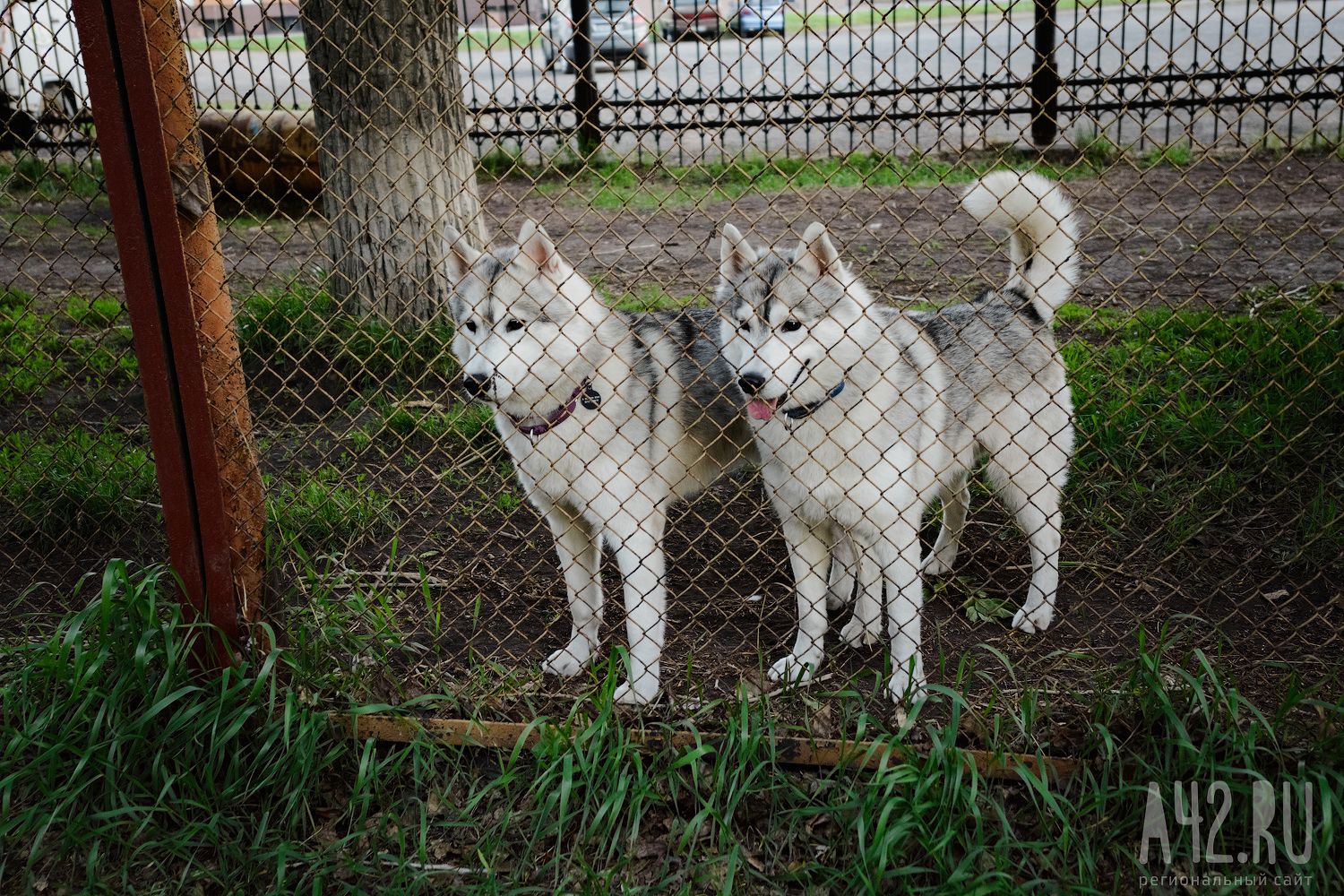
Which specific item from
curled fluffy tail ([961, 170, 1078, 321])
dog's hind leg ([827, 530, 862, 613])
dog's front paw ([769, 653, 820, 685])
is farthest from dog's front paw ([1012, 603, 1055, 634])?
curled fluffy tail ([961, 170, 1078, 321])

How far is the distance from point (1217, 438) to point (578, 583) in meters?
2.41

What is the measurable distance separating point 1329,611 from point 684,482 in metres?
1.97

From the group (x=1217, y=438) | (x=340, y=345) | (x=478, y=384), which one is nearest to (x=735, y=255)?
(x=478, y=384)

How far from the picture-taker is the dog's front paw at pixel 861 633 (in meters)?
3.31

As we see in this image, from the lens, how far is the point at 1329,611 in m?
3.11

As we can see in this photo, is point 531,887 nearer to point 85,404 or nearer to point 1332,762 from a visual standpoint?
point 1332,762

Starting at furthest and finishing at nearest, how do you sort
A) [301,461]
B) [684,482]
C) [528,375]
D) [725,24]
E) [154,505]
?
[301,461] < [154,505] < [684,482] < [528,375] < [725,24]

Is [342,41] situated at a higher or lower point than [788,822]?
higher

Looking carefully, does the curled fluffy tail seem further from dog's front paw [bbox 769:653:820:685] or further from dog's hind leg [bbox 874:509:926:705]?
dog's front paw [bbox 769:653:820:685]

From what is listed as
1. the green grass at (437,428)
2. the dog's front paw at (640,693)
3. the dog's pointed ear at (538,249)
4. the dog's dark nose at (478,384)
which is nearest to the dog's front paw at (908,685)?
the dog's front paw at (640,693)

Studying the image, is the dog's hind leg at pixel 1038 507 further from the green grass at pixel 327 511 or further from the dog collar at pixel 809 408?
the green grass at pixel 327 511

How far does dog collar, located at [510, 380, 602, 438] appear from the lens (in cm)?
305

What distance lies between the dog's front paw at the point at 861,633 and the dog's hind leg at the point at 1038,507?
475 millimetres

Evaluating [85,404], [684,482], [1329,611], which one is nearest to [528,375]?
[684,482]
